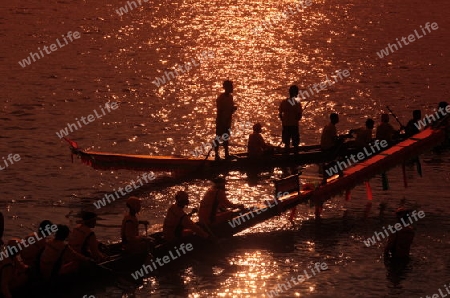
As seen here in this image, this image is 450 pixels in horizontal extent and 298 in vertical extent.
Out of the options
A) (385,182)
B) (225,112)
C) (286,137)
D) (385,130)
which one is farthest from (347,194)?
(225,112)

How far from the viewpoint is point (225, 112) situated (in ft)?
104

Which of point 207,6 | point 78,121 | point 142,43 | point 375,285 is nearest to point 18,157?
point 78,121

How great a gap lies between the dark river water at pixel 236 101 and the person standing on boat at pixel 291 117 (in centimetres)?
86

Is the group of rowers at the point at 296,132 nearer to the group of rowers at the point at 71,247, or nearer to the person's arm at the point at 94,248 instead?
the group of rowers at the point at 71,247

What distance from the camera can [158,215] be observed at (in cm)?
2784

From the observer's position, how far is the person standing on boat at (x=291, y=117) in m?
32.1

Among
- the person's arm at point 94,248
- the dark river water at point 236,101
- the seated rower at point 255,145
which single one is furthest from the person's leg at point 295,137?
the person's arm at point 94,248

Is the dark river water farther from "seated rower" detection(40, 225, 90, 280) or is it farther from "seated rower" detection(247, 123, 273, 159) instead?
"seated rower" detection(247, 123, 273, 159)

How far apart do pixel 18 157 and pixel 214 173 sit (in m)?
5.51

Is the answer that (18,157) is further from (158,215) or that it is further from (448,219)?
(448,219)

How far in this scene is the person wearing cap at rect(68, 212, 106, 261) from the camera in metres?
22.8

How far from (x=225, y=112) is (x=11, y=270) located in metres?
11.6

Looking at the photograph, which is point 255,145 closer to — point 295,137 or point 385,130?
point 295,137

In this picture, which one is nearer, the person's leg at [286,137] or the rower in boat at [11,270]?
the rower in boat at [11,270]
